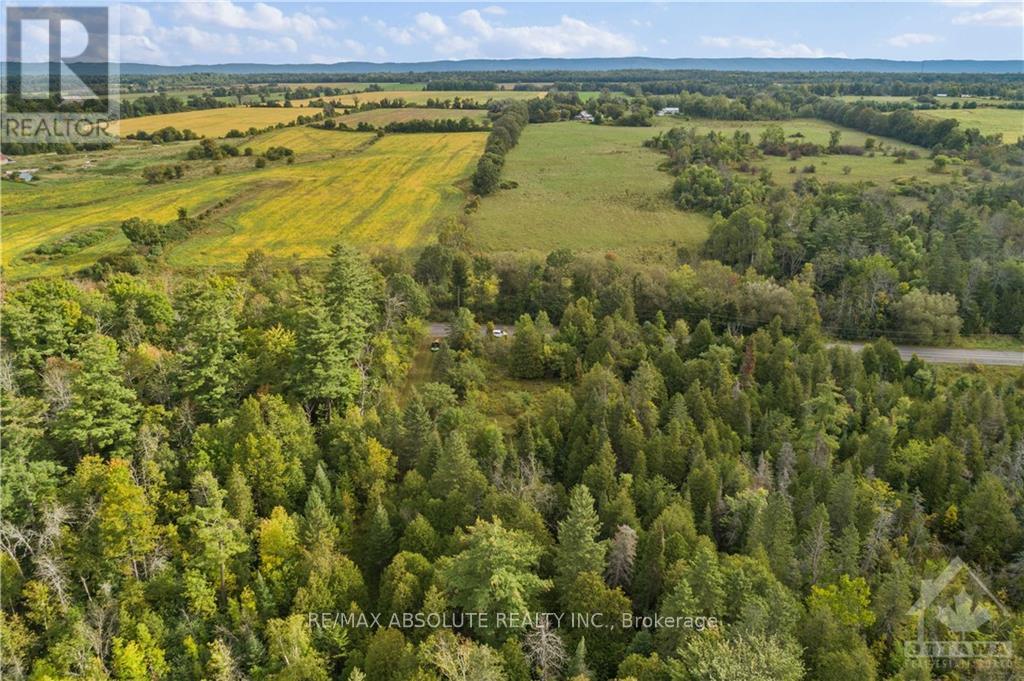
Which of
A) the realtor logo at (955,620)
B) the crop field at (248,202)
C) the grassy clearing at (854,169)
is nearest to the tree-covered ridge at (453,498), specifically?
the realtor logo at (955,620)

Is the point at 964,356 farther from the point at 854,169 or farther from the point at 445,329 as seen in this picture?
the point at 854,169

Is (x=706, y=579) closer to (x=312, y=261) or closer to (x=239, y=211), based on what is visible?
(x=312, y=261)

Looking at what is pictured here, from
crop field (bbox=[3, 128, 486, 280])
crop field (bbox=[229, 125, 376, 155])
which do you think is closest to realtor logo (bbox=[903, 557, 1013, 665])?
crop field (bbox=[3, 128, 486, 280])

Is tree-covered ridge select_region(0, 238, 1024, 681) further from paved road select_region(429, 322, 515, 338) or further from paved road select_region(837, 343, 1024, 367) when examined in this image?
paved road select_region(429, 322, 515, 338)

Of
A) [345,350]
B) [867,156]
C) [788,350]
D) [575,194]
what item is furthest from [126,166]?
[867,156]

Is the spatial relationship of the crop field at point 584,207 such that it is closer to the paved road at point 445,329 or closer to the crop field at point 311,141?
the paved road at point 445,329
